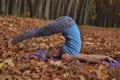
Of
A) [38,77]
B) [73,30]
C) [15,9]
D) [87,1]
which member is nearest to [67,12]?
[87,1]

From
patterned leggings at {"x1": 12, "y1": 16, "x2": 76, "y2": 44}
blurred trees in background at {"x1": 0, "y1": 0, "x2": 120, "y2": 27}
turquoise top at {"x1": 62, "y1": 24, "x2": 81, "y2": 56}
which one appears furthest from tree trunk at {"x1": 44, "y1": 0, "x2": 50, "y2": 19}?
patterned leggings at {"x1": 12, "y1": 16, "x2": 76, "y2": 44}

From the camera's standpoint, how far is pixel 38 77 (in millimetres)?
6586

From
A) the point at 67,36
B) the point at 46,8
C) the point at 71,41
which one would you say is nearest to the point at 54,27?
the point at 67,36

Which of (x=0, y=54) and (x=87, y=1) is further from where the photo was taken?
(x=87, y=1)

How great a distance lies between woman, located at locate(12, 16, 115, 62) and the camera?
8.39 meters

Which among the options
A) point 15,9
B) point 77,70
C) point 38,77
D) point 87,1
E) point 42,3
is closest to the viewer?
point 38,77

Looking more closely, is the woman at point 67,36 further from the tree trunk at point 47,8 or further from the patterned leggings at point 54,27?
the tree trunk at point 47,8

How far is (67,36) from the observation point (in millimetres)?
8727

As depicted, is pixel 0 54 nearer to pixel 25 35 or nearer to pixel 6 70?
pixel 25 35

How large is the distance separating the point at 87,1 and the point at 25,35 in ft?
86.7

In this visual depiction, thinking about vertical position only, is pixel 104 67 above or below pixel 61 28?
below

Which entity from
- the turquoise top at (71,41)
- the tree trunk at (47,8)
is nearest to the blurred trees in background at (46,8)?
the tree trunk at (47,8)

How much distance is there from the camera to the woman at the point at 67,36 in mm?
8391

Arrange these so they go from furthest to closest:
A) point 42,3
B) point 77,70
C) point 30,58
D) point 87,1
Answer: point 87,1 → point 42,3 → point 30,58 → point 77,70
